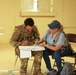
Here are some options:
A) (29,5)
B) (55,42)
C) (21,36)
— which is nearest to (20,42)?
(21,36)

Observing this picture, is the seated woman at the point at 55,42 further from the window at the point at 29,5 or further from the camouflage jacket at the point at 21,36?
the window at the point at 29,5

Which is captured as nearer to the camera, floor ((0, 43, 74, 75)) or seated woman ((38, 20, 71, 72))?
seated woman ((38, 20, 71, 72))

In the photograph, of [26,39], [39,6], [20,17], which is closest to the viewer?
[26,39]

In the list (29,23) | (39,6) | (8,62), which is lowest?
(8,62)

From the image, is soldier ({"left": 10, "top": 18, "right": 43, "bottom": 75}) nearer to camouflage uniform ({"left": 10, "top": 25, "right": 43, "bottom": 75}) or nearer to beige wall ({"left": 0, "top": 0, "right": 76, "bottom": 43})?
camouflage uniform ({"left": 10, "top": 25, "right": 43, "bottom": 75})

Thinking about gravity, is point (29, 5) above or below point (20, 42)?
above

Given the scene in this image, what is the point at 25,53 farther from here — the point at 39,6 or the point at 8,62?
the point at 39,6

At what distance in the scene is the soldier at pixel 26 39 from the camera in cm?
361

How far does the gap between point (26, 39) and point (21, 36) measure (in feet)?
0.34

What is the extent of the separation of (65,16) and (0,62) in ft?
10.2

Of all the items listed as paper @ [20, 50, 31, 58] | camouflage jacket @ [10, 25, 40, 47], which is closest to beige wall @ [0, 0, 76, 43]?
camouflage jacket @ [10, 25, 40, 47]

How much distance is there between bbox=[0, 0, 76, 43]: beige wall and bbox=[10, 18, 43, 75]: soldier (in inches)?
121

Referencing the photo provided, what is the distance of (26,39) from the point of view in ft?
12.4

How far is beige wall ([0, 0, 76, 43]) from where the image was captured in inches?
265
